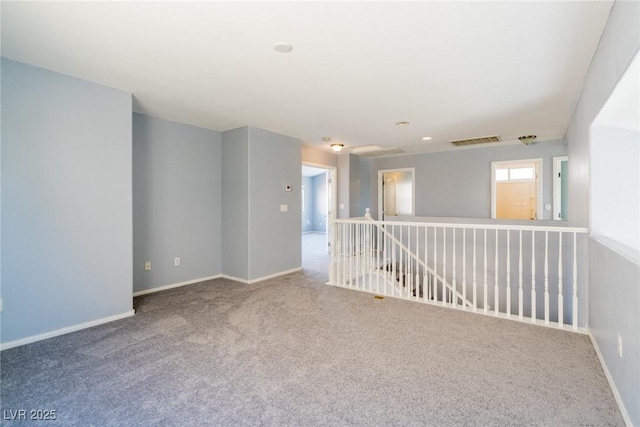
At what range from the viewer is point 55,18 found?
196cm

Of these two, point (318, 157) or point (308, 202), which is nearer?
point (318, 157)

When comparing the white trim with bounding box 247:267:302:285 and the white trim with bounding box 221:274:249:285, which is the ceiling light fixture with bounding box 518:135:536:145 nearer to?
the white trim with bounding box 247:267:302:285

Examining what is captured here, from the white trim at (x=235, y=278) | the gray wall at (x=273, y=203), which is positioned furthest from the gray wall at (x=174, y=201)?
the gray wall at (x=273, y=203)

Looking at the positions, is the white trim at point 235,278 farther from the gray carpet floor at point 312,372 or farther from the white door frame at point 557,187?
the white door frame at point 557,187

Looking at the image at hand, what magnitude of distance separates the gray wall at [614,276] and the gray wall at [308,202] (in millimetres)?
9781

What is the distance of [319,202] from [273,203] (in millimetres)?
7203

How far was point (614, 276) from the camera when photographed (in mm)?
1816

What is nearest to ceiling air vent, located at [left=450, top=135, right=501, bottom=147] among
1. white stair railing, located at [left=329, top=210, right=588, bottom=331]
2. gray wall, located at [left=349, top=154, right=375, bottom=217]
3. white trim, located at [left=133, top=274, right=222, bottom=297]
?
white stair railing, located at [left=329, top=210, right=588, bottom=331]

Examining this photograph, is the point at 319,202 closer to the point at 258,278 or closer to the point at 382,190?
the point at 382,190

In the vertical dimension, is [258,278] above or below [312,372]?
above

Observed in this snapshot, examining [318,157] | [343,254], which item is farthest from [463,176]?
[343,254]

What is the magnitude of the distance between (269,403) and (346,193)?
540 cm

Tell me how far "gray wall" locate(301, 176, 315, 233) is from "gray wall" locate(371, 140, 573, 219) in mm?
5280

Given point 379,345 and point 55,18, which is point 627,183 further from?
point 55,18
